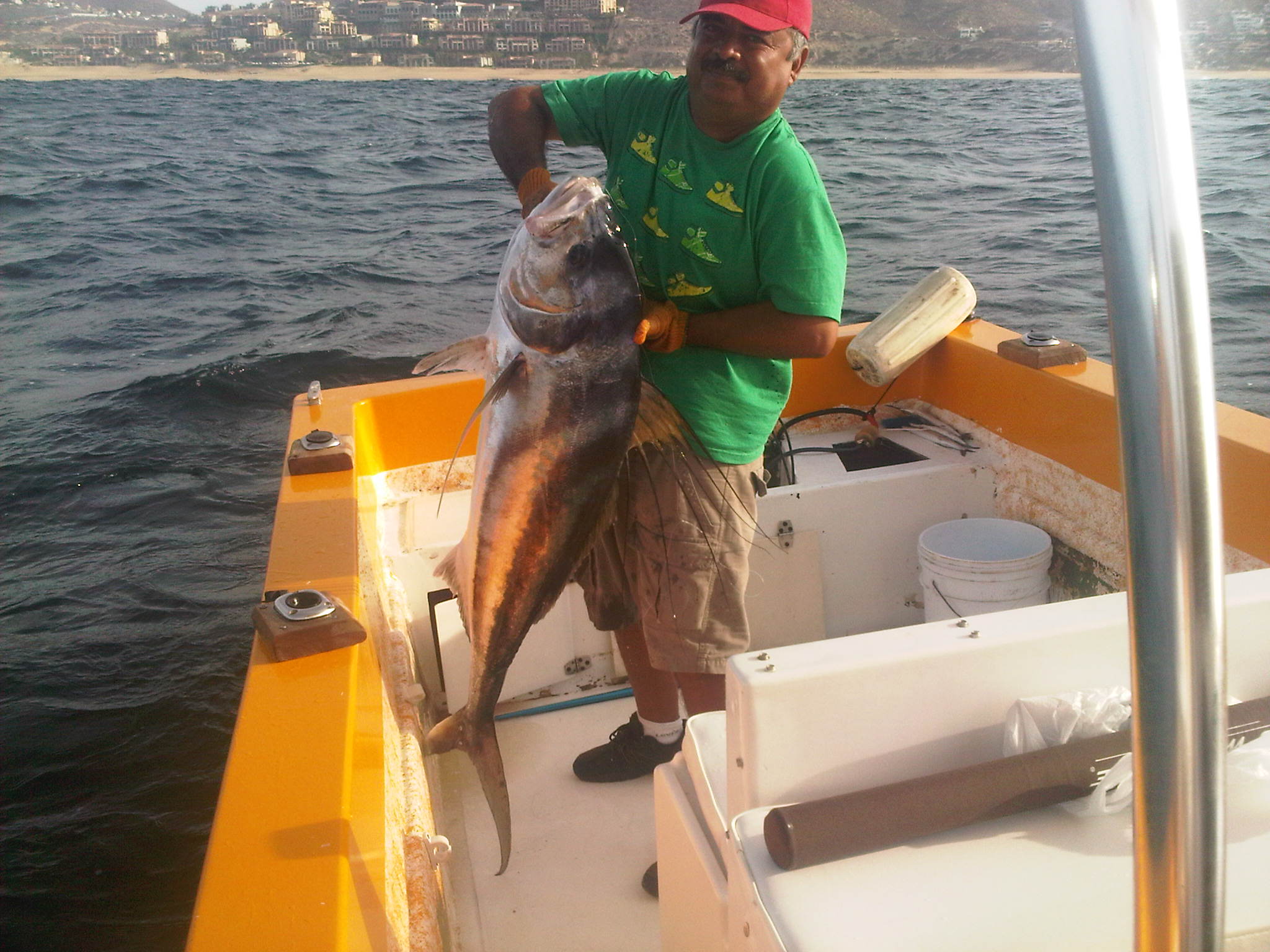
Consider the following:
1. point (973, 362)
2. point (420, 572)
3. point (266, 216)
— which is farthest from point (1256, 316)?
point (266, 216)

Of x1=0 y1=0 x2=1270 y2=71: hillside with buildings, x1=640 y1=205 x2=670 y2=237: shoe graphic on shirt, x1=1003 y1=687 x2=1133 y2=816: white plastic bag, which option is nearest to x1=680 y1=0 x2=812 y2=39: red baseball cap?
x1=640 y1=205 x2=670 y2=237: shoe graphic on shirt

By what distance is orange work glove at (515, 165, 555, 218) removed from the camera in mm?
2113

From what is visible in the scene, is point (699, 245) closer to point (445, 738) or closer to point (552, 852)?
point (445, 738)

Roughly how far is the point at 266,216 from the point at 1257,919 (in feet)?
71.7

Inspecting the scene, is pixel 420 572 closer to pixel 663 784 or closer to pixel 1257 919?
pixel 663 784

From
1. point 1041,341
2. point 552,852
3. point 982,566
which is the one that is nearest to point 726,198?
point 982,566

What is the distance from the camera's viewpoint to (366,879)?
64.5 inches

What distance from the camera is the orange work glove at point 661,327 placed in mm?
2068

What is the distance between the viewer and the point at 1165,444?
546 mm

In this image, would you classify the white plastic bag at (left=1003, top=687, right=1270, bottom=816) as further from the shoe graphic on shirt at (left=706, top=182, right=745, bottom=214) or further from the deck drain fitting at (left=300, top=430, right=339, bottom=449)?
the deck drain fitting at (left=300, top=430, right=339, bottom=449)

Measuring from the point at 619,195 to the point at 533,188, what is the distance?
32cm

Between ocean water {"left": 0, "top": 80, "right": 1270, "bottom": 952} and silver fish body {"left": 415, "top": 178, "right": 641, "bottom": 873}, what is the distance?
96cm

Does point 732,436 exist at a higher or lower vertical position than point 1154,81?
lower

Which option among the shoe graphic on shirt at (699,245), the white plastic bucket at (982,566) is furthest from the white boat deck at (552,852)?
the shoe graphic on shirt at (699,245)
